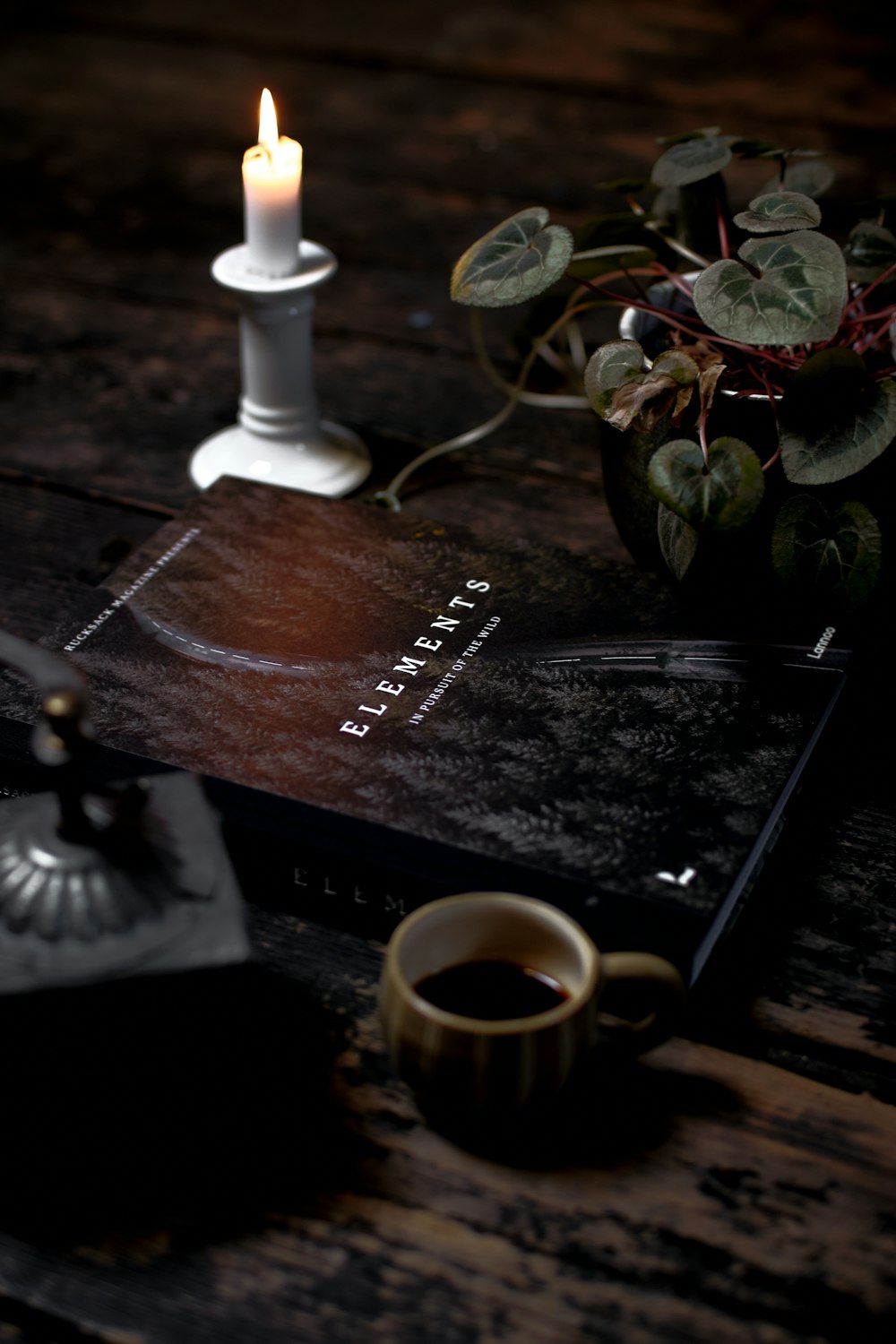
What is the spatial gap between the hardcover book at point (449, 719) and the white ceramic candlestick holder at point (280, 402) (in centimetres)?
18

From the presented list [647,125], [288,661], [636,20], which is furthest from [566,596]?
[636,20]

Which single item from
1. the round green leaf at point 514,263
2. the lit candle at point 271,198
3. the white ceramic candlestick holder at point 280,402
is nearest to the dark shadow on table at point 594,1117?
the round green leaf at point 514,263

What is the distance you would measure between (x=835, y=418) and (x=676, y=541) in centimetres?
11

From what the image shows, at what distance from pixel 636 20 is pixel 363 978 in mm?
1932

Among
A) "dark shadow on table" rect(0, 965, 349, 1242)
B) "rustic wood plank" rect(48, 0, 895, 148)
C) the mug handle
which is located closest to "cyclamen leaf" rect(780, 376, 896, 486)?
the mug handle

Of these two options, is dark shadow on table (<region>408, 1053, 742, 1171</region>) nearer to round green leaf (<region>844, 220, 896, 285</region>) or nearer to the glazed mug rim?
the glazed mug rim

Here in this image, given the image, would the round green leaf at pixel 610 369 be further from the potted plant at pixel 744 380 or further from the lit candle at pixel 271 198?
the lit candle at pixel 271 198

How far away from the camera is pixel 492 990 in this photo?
0.57m

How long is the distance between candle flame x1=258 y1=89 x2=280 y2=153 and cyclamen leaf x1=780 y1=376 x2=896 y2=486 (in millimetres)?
437

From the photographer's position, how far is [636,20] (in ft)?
6.94

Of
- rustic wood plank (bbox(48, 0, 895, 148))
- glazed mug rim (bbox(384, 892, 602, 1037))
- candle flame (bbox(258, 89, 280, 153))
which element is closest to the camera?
glazed mug rim (bbox(384, 892, 602, 1037))

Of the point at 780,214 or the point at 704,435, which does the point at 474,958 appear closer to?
the point at 704,435

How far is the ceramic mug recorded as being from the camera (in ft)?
1.69

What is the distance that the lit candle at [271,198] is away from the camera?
0.92m
